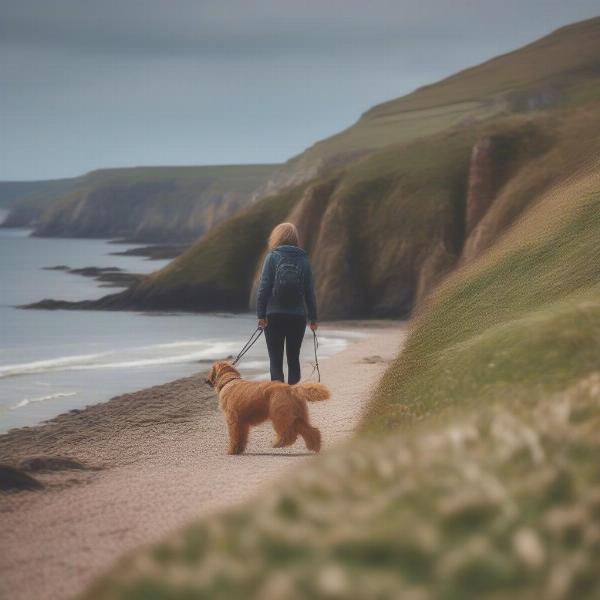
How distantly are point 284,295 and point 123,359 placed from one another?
2321 cm

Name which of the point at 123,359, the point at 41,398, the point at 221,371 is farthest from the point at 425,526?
the point at 123,359

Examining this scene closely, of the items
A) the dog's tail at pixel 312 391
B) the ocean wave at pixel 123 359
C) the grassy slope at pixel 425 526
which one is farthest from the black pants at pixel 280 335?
the ocean wave at pixel 123 359

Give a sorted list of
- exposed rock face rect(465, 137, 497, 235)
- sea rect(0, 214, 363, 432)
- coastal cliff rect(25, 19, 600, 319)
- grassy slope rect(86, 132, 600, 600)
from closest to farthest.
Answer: grassy slope rect(86, 132, 600, 600), sea rect(0, 214, 363, 432), coastal cliff rect(25, 19, 600, 319), exposed rock face rect(465, 137, 497, 235)

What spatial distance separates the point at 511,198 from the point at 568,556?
41.9 meters

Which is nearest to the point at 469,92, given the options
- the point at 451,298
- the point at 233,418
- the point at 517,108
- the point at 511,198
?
the point at 517,108

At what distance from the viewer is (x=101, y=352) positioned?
40.1 metres

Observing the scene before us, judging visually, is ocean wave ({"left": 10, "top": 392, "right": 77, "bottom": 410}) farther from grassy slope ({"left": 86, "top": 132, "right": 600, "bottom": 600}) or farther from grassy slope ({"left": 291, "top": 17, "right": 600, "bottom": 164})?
grassy slope ({"left": 291, "top": 17, "right": 600, "bottom": 164})

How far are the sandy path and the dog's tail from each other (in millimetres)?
961

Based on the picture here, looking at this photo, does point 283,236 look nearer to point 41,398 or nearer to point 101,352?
point 41,398

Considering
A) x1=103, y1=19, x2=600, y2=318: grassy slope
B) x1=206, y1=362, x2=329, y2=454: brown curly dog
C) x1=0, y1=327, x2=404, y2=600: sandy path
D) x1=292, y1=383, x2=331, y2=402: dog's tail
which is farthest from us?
x1=103, y1=19, x2=600, y2=318: grassy slope

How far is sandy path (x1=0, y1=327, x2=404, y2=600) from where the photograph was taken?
908cm

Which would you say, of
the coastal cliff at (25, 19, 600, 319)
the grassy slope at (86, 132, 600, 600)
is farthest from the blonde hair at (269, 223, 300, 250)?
the coastal cliff at (25, 19, 600, 319)

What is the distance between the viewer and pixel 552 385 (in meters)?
10.9

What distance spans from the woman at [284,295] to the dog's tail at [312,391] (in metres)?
2.28
